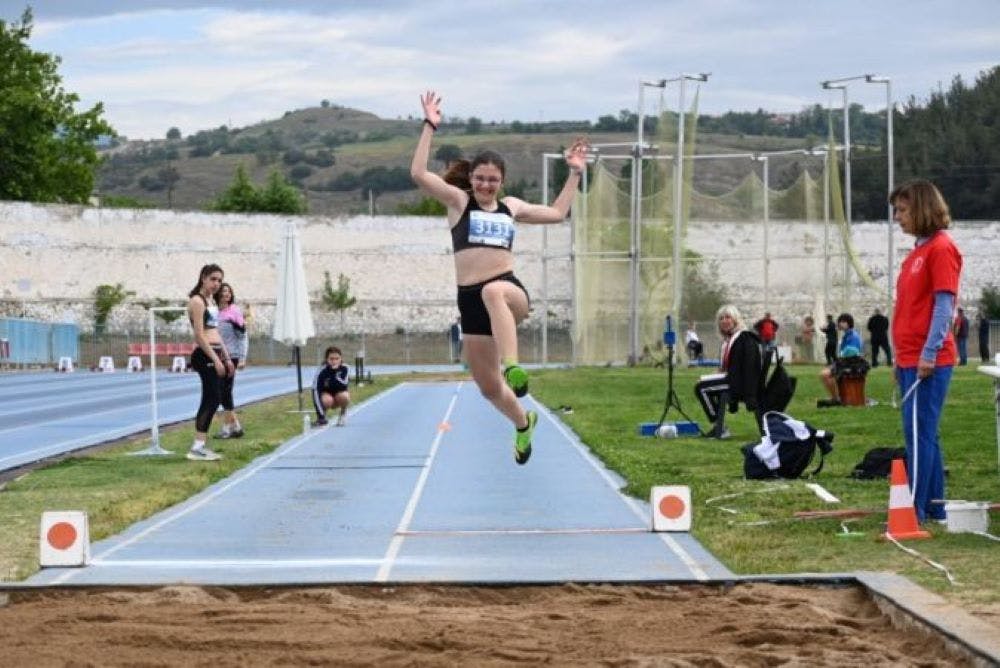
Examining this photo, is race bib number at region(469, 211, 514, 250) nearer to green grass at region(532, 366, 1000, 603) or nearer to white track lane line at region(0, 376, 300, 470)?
green grass at region(532, 366, 1000, 603)

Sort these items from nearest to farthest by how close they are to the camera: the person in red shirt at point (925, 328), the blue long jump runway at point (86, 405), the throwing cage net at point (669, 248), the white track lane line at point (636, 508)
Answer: the white track lane line at point (636, 508)
the person in red shirt at point (925, 328)
the blue long jump runway at point (86, 405)
the throwing cage net at point (669, 248)

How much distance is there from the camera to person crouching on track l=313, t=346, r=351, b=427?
84.6 feet

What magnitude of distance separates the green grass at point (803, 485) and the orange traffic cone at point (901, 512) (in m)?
0.15

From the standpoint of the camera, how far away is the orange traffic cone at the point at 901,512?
11.2m

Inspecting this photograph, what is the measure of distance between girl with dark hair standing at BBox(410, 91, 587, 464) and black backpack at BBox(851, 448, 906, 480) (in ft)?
18.9

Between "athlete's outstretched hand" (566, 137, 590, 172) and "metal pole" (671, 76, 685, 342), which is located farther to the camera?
"metal pole" (671, 76, 685, 342)

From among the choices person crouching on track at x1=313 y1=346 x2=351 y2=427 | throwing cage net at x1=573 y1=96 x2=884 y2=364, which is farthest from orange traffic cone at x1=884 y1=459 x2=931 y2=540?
throwing cage net at x1=573 y1=96 x2=884 y2=364

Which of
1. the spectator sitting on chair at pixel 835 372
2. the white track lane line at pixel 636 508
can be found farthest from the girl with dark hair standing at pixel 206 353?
the spectator sitting on chair at pixel 835 372

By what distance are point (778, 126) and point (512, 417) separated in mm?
181150

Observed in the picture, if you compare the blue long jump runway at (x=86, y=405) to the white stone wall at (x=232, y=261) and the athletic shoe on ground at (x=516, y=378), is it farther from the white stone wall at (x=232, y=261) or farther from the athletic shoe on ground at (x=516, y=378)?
the white stone wall at (x=232, y=261)

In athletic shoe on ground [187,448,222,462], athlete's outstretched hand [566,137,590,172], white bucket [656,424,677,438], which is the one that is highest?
athlete's outstretched hand [566,137,590,172]

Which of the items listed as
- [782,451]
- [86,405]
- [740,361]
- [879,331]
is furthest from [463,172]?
[879,331]

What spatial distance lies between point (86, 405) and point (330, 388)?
→ 9487 millimetres

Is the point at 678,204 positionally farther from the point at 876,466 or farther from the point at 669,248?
the point at 876,466
